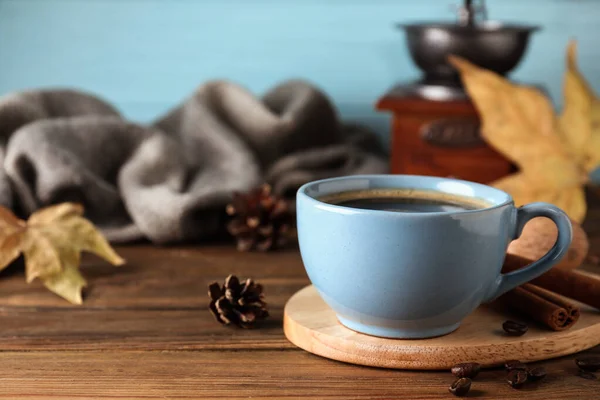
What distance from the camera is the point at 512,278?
64 cm

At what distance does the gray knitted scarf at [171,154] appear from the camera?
1.01 meters

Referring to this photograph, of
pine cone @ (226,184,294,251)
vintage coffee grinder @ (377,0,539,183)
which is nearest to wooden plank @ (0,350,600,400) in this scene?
pine cone @ (226,184,294,251)

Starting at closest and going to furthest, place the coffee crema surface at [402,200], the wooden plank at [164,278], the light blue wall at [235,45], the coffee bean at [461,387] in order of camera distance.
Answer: the coffee bean at [461,387]
the coffee crema surface at [402,200]
the wooden plank at [164,278]
the light blue wall at [235,45]

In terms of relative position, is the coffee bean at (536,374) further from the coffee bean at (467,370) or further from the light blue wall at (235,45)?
the light blue wall at (235,45)

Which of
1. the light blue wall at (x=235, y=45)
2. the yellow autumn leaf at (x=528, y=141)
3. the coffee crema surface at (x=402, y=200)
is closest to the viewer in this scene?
the coffee crema surface at (x=402, y=200)

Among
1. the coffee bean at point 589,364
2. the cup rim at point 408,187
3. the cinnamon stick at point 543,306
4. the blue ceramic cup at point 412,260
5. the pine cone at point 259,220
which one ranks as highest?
the cup rim at point 408,187

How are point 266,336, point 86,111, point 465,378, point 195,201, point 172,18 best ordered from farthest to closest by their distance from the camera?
point 172,18
point 86,111
point 195,201
point 266,336
point 465,378

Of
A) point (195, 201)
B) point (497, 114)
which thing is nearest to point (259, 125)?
point (195, 201)

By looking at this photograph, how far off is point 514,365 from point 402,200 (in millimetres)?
171

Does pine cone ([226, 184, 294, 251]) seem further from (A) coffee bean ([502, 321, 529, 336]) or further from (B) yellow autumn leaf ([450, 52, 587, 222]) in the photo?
(A) coffee bean ([502, 321, 529, 336])

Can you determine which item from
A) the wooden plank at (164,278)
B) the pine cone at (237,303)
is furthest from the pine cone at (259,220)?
the pine cone at (237,303)

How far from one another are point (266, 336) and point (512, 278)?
217mm

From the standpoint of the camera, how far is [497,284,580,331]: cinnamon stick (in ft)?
2.09

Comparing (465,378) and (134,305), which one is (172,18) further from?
(465,378)
